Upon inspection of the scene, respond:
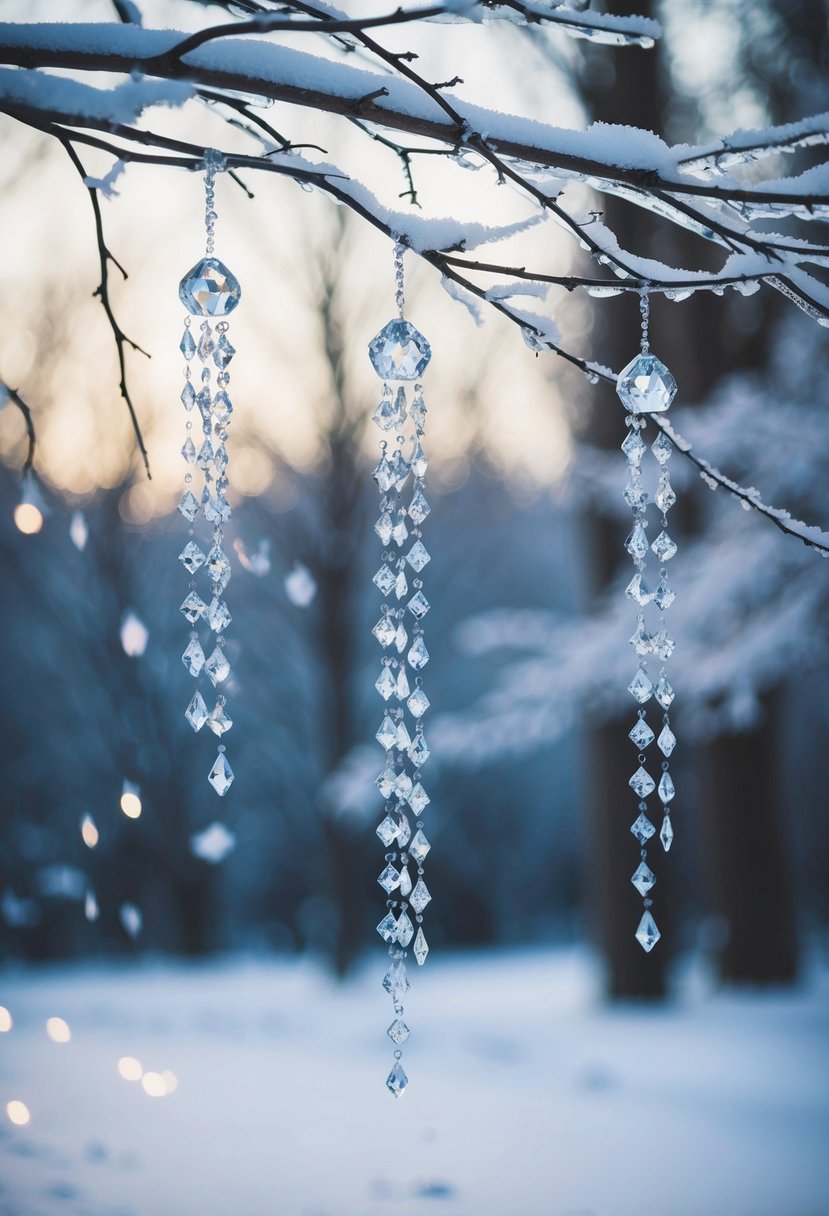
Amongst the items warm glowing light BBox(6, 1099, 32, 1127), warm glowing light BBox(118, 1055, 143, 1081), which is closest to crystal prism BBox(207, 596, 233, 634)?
warm glowing light BBox(6, 1099, 32, 1127)

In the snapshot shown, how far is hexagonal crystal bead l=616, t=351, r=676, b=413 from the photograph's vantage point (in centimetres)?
152

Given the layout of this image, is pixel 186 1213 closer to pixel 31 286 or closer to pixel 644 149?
pixel 644 149

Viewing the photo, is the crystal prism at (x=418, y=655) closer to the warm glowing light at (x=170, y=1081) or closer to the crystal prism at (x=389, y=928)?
the crystal prism at (x=389, y=928)

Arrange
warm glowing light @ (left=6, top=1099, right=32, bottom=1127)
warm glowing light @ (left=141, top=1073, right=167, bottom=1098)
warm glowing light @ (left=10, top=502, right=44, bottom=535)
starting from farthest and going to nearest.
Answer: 1. warm glowing light @ (left=141, top=1073, right=167, bottom=1098)
2. warm glowing light @ (left=6, top=1099, right=32, bottom=1127)
3. warm glowing light @ (left=10, top=502, right=44, bottom=535)

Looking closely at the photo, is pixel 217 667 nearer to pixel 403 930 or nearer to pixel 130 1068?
pixel 403 930

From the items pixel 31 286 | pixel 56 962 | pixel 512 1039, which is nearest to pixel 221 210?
pixel 31 286

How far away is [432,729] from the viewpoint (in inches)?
253

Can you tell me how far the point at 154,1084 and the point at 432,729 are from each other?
2.67 m

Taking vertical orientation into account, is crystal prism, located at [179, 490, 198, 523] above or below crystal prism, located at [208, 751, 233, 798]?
above

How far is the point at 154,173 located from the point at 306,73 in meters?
6.11

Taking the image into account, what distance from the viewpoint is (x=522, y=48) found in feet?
21.4

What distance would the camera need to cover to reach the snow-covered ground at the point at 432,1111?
3.18m

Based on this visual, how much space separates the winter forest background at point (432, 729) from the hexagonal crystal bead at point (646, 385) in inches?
14.9

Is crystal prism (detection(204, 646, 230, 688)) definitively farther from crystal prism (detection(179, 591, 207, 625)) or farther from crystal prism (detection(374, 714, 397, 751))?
crystal prism (detection(374, 714, 397, 751))
